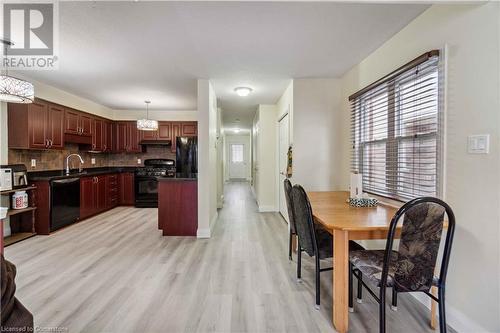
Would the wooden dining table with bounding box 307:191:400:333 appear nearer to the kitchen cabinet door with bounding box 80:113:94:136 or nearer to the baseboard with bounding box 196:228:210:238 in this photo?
the baseboard with bounding box 196:228:210:238

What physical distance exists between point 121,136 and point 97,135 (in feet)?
2.07

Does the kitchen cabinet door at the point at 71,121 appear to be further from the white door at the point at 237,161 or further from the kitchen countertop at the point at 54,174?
the white door at the point at 237,161

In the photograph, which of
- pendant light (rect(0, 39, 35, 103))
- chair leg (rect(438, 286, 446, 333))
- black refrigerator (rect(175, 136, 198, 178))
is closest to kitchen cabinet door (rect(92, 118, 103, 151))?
black refrigerator (rect(175, 136, 198, 178))

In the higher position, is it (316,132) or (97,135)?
(97,135)

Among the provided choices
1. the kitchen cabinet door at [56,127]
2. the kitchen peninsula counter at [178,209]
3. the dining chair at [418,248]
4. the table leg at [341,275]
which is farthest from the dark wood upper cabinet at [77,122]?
the dining chair at [418,248]

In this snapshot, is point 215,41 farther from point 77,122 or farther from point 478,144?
point 77,122

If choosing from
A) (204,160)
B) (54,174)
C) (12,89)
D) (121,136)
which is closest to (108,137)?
(121,136)

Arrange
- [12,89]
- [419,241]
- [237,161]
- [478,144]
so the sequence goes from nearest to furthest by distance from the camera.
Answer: [419,241], [478,144], [12,89], [237,161]

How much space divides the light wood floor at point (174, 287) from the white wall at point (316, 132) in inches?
42.5

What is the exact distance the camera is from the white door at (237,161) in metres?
13.1

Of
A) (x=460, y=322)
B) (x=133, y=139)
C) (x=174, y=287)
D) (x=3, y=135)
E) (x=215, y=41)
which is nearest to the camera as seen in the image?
(x=460, y=322)

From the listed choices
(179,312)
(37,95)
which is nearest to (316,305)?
(179,312)

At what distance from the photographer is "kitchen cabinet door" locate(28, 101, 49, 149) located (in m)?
3.67

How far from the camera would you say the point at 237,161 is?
1321 centimetres
